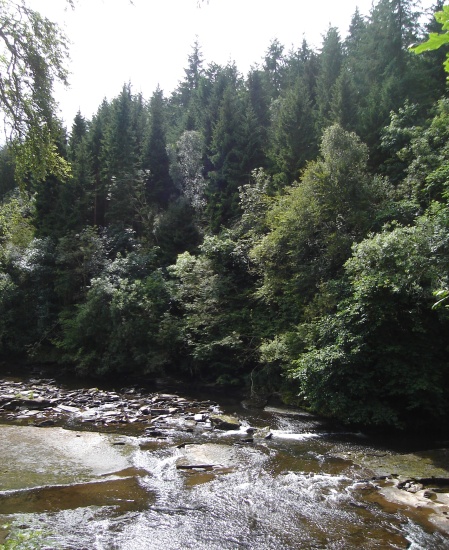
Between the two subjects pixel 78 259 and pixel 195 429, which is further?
pixel 78 259

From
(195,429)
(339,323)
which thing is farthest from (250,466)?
(339,323)

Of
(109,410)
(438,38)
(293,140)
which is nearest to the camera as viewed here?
(438,38)

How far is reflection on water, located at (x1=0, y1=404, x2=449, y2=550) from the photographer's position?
6.70 metres

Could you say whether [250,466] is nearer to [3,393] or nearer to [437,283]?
[437,283]

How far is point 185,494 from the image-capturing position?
8.46 metres

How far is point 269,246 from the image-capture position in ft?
68.2

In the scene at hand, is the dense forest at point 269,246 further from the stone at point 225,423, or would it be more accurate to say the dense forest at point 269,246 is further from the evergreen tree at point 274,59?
the evergreen tree at point 274,59

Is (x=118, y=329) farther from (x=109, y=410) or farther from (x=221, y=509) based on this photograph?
(x=221, y=509)

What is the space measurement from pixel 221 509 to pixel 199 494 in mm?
774

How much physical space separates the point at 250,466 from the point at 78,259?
23.5m

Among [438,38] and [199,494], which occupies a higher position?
[438,38]

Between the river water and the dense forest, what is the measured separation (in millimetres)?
3817

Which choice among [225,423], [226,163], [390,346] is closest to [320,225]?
[390,346]

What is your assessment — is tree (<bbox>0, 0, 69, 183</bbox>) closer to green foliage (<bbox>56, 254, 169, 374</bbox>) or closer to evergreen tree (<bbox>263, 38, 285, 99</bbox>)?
green foliage (<bbox>56, 254, 169, 374</bbox>)
